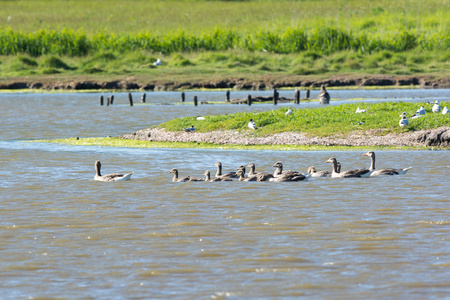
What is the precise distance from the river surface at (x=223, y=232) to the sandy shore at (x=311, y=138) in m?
1.39

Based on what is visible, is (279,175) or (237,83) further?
(237,83)

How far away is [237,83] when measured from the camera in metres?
67.4

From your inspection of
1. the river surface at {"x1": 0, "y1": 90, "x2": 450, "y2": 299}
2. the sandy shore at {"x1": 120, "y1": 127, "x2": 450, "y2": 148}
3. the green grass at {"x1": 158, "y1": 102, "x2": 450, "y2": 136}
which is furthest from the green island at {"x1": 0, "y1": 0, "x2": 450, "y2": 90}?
the river surface at {"x1": 0, "y1": 90, "x2": 450, "y2": 299}

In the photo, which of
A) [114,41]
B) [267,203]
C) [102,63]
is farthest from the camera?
[114,41]

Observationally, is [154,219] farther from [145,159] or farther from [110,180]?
[145,159]

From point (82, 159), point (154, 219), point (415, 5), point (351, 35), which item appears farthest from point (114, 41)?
point (154, 219)

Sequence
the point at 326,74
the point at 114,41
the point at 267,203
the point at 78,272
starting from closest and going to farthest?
the point at 78,272 → the point at 267,203 → the point at 326,74 → the point at 114,41

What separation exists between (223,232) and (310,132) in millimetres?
15192

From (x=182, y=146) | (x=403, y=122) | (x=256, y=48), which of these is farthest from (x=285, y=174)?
(x=256, y=48)

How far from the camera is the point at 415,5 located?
10538 cm

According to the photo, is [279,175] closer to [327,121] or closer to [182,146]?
[182,146]

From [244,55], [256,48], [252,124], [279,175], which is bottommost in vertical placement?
[279,175]

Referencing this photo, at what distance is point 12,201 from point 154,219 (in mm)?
4123

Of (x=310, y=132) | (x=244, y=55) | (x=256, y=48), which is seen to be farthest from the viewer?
(x=256, y=48)
